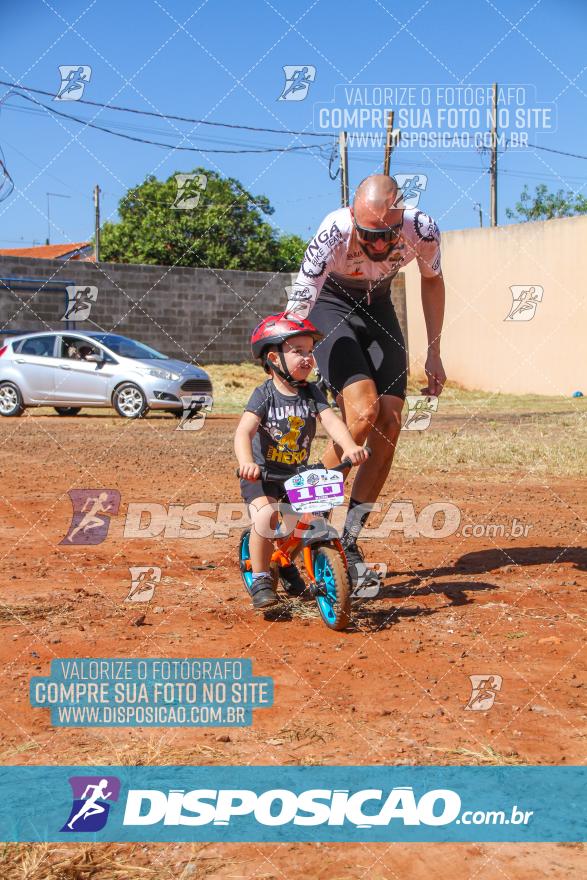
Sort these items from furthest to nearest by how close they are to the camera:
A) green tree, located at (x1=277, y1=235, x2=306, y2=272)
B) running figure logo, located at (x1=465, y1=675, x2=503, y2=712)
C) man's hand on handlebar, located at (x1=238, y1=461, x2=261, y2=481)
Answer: green tree, located at (x1=277, y1=235, x2=306, y2=272)
man's hand on handlebar, located at (x1=238, y1=461, x2=261, y2=481)
running figure logo, located at (x1=465, y1=675, x2=503, y2=712)

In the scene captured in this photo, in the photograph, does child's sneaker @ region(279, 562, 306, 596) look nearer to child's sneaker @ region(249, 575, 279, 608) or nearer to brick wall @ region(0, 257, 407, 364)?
child's sneaker @ region(249, 575, 279, 608)

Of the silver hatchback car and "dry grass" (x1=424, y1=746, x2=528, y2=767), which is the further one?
the silver hatchback car

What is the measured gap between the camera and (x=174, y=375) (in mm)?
16438

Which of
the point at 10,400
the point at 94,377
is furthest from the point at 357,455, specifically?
the point at 10,400

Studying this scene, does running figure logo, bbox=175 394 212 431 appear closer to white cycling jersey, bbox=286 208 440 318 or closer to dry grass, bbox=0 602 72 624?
white cycling jersey, bbox=286 208 440 318

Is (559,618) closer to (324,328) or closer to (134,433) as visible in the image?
(324,328)

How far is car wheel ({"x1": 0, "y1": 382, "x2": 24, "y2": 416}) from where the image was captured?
17094mm

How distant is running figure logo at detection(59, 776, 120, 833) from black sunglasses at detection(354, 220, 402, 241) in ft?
10.2

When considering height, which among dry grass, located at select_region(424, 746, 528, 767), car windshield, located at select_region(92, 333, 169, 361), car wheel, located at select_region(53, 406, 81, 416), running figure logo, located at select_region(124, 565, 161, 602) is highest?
car windshield, located at select_region(92, 333, 169, 361)

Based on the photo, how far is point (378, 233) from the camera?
5.05 meters

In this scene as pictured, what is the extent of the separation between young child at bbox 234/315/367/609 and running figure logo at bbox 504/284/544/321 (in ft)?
69.0

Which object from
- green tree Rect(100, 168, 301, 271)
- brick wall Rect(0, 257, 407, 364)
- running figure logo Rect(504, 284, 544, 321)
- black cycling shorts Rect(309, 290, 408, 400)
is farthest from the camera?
green tree Rect(100, 168, 301, 271)

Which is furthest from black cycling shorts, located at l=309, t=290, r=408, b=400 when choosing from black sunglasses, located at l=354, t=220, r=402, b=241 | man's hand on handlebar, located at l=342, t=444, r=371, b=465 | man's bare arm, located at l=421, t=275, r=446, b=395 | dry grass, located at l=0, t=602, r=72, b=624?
dry grass, located at l=0, t=602, r=72, b=624

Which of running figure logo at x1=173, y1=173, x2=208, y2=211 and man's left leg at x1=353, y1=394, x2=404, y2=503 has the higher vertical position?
running figure logo at x1=173, y1=173, x2=208, y2=211
